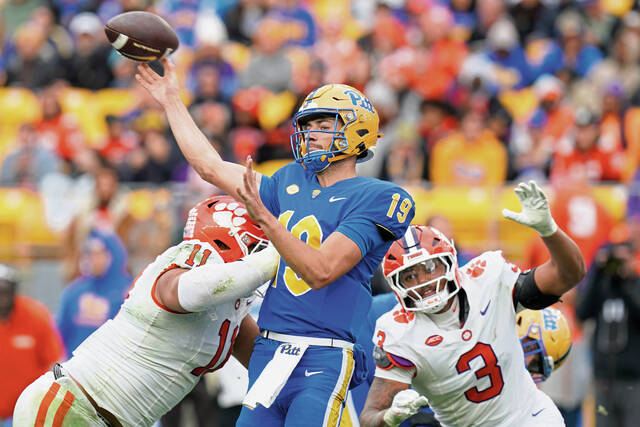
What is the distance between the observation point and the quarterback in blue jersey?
4.36 m

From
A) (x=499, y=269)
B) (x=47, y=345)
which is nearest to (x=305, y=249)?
(x=499, y=269)

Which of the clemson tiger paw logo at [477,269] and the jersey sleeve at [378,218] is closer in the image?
the jersey sleeve at [378,218]

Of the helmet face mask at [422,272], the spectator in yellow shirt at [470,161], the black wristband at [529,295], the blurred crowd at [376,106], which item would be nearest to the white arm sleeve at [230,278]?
the helmet face mask at [422,272]

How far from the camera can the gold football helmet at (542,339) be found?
5.75m

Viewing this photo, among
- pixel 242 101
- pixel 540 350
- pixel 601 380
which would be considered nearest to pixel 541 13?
pixel 242 101

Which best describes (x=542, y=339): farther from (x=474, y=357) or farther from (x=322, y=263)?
(x=322, y=263)

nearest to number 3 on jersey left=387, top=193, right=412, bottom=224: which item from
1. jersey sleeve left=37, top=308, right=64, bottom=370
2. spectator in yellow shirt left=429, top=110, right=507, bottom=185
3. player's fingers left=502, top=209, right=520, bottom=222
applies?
player's fingers left=502, top=209, right=520, bottom=222

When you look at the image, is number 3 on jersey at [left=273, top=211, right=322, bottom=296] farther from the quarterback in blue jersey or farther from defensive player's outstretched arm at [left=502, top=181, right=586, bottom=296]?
defensive player's outstretched arm at [left=502, top=181, right=586, bottom=296]

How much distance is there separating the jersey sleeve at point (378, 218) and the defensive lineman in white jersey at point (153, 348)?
0.68m

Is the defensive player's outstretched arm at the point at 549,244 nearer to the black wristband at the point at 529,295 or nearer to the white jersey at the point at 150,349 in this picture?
the black wristband at the point at 529,295

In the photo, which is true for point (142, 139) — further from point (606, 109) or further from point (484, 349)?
point (484, 349)

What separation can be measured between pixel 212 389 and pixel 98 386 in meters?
4.12

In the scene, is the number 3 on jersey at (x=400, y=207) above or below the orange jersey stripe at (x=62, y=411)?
above

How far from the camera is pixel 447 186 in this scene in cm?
1022
